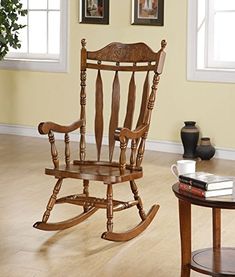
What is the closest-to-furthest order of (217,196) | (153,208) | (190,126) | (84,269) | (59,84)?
(217,196) < (84,269) < (153,208) < (190,126) < (59,84)

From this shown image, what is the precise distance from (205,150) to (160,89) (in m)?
0.85

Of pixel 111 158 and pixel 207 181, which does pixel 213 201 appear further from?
pixel 111 158

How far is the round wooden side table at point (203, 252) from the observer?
3544 millimetres

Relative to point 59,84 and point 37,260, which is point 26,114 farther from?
point 37,260

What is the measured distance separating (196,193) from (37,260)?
119 centimetres

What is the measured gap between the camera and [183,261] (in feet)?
12.5

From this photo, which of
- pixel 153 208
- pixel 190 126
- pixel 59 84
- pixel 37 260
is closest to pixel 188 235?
pixel 37 260

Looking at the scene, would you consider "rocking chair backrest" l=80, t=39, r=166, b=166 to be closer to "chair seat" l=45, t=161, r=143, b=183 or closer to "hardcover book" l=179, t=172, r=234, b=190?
"chair seat" l=45, t=161, r=143, b=183

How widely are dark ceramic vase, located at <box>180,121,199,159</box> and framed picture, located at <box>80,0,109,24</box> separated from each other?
142 centimetres

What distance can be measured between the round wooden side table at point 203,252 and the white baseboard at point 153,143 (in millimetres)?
3595

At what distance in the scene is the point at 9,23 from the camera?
830 centimetres

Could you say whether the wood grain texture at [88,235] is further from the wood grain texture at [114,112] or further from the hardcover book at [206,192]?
the hardcover book at [206,192]

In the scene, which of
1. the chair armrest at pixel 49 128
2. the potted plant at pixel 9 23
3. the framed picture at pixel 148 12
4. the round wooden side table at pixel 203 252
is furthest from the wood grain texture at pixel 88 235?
the potted plant at pixel 9 23

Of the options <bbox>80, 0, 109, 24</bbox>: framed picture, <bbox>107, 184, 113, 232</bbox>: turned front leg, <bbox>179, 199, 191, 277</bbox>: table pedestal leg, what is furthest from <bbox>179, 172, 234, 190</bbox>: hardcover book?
<bbox>80, 0, 109, 24</bbox>: framed picture
